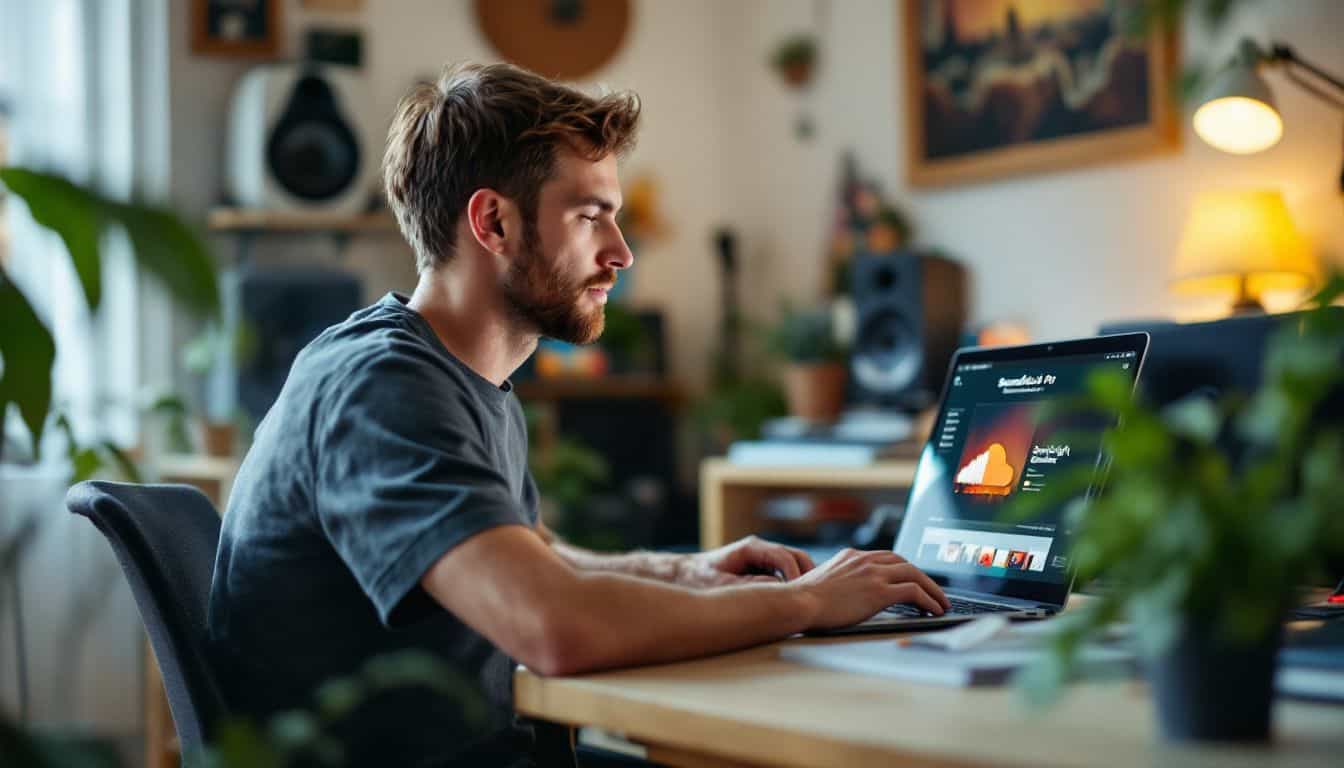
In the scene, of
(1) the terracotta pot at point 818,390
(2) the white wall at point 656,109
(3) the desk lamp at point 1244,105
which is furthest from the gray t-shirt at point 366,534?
(2) the white wall at point 656,109

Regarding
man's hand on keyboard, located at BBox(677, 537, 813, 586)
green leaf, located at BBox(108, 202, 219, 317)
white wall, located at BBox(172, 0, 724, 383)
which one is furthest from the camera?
white wall, located at BBox(172, 0, 724, 383)

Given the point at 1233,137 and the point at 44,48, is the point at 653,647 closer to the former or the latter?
the point at 1233,137

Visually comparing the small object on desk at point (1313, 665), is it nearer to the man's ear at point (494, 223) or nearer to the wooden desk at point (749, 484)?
the man's ear at point (494, 223)

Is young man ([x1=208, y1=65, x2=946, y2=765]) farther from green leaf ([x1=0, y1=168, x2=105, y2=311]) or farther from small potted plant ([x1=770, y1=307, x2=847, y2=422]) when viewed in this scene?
small potted plant ([x1=770, y1=307, x2=847, y2=422])

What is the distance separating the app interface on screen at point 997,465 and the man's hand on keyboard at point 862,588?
131 mm

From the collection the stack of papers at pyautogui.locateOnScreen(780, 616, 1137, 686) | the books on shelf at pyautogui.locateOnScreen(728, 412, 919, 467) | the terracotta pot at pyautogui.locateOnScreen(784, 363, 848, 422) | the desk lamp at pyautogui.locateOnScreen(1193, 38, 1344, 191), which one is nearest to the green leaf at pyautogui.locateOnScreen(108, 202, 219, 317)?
the stack of papers at pyautogui.locateOnScreen(780, 616, 1137, 686)

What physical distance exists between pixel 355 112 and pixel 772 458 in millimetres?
1533

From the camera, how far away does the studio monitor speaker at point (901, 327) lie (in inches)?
137

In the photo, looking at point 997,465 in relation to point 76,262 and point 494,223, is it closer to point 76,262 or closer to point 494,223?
point 494,223

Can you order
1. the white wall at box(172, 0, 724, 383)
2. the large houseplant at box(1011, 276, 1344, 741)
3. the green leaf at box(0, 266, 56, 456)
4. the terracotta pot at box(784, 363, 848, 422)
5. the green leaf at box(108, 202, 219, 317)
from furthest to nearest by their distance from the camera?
the white wall at box(172, 0, 724, 383) < the terracotta pot at box(784, 363, 848, 422) < the green leaf at box(0, 266, 56, 456) < the large houseplant at box(1011, 276, 1344, 741) < the green leaf at box(108, 202, 219, 317)

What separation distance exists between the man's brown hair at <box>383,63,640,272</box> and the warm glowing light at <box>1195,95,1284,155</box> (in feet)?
5.02

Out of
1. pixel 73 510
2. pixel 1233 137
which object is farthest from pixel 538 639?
pixel 1233 137

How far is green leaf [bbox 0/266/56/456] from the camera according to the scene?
83cm

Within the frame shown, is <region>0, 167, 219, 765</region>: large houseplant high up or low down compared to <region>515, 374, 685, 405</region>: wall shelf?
up
